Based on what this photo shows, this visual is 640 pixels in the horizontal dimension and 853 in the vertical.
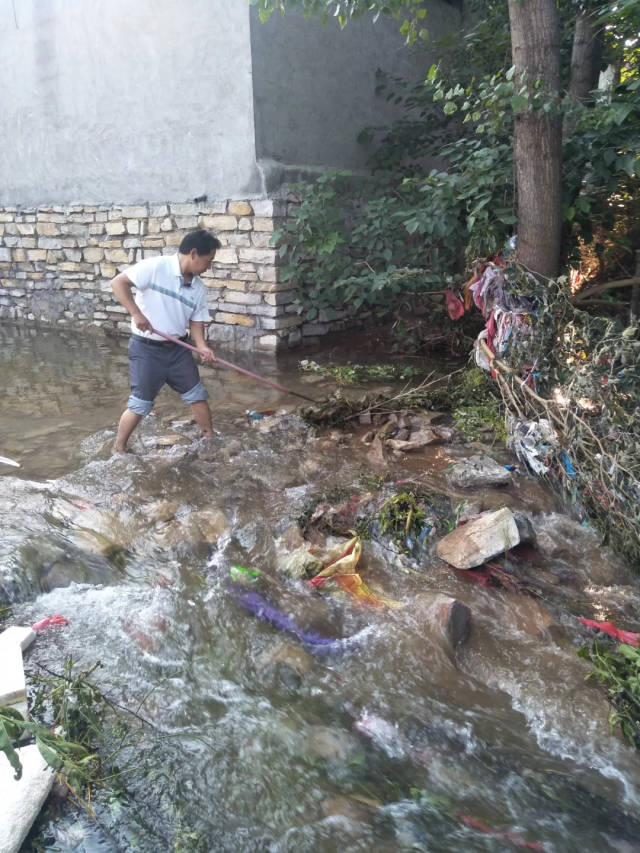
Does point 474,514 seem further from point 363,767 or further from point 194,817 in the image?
point 194,817

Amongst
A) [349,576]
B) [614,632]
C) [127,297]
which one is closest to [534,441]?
[614,632]

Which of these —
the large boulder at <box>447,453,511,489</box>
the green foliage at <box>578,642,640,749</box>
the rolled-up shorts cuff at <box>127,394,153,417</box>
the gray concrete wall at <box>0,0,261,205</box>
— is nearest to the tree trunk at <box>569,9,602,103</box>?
the gray concrete wall at <box>0,0,261,205</box>

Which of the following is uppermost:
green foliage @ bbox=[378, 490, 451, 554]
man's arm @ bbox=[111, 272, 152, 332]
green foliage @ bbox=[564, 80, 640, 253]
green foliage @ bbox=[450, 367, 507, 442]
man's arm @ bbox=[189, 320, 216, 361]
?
green foliage @ bbox=[564, 80, 640, 253]

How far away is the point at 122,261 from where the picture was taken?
329 inches

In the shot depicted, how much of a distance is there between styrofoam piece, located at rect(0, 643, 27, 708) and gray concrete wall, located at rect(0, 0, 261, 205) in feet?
18.9

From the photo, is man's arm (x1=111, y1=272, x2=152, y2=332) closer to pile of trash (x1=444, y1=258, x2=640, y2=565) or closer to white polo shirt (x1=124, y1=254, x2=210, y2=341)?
white polo shirt (x1=124, y1=254, x2=210, y2=341)

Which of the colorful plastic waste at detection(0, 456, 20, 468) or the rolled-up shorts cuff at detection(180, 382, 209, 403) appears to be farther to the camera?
the rolled-up shorts cuff at detection(180, 382, 209, 403)

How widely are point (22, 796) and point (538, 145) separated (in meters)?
4.82

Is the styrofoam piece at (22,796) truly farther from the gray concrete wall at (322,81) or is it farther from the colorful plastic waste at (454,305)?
the gray concrete wall at (322,81)

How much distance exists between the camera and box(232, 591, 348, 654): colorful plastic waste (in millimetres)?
2807

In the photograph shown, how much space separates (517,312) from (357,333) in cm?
401

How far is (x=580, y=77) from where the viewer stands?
5.77 meters

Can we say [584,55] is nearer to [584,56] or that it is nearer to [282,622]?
[584,56]

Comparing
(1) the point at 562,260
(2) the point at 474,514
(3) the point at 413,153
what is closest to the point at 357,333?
(3) the point at 413,153
